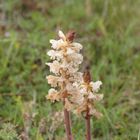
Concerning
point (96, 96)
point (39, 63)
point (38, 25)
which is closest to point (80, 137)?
point (96, 96)

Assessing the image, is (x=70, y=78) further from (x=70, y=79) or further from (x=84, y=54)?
(x=84, y=54)

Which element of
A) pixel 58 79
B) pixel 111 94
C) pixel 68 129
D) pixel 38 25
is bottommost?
pixel 68 129

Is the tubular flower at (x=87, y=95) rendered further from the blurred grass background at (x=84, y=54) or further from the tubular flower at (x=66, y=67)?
the blurred grass background at (x=84, y=54)

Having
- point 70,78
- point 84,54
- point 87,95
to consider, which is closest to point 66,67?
point 70,78

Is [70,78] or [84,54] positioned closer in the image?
[70,78]

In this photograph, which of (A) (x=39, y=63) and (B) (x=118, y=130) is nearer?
(B) (x=118, y=130)

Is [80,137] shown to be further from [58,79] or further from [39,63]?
[39,63]
